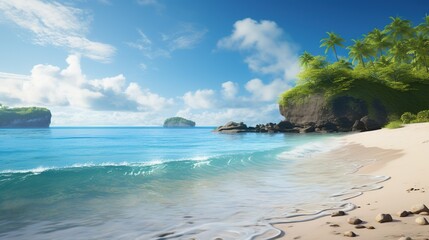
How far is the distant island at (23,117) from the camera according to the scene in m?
182

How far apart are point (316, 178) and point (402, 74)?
57132 mm

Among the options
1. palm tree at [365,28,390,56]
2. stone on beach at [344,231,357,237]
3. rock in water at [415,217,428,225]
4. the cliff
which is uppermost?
palm tree at [365,28,390,56]

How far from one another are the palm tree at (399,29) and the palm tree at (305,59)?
16352 mm

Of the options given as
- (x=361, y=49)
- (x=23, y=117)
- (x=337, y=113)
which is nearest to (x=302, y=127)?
(x=337, y=113)

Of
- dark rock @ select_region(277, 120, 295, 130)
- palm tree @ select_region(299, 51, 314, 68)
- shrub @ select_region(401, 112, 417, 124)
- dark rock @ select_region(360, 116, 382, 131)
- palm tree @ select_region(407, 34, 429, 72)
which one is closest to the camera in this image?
shrub @ select_region(401, 112, 417, 124)

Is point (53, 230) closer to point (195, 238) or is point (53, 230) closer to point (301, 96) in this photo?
point (195, 238)

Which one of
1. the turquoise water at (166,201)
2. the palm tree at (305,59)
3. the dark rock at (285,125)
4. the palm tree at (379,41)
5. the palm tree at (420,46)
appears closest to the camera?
the turquoise water at (166,201)

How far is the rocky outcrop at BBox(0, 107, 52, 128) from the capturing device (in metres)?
182

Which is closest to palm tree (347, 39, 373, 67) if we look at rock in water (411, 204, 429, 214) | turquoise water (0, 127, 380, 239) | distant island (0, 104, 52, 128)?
turquoise water (0, 127, 380, 239)

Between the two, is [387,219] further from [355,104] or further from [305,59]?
[305,59]

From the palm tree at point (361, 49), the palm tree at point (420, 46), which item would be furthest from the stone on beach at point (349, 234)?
the palm tree at point (361, 49)

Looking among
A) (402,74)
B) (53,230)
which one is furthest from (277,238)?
(402,74)

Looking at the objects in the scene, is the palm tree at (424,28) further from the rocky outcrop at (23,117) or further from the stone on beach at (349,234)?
the rocky outcrop at (23,117)

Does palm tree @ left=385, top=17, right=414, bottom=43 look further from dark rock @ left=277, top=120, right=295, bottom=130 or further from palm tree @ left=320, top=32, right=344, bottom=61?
dark rock @ left=277, top=120, right=295, bottom=130
